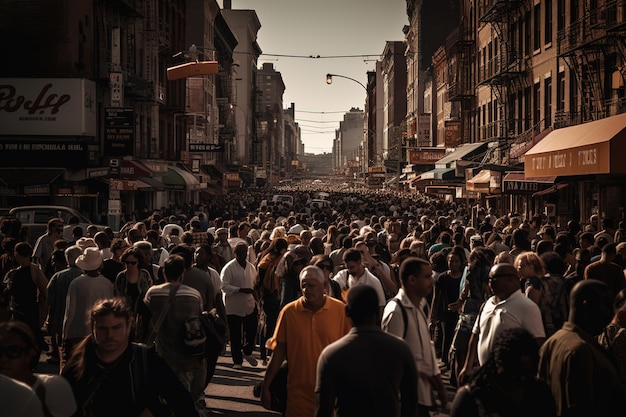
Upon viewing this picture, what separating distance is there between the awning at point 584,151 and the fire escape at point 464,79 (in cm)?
2698

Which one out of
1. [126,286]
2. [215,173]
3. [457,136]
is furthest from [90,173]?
[215,173]

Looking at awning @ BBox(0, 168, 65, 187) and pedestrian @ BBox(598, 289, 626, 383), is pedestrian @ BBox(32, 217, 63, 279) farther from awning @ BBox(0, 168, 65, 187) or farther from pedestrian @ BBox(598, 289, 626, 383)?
awning @ BBox(0, 168, 65, 187)

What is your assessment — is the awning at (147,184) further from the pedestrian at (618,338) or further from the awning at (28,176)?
the pedestrian at (618,338)

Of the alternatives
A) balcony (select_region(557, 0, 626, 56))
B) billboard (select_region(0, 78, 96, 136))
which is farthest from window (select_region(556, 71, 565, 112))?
billboard (select_region(0, 78, 96, 136))

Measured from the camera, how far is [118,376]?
561 centimetres

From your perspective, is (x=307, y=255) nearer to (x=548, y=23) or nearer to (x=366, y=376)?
(x=366, y=376)

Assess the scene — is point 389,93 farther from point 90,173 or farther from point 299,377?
point 299,377

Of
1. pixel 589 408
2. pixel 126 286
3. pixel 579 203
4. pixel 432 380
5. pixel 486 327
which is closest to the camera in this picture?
pixel 589 408

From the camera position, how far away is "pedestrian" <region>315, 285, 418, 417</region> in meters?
5.70

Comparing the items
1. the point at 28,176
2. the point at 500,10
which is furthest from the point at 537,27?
the point at 28,176

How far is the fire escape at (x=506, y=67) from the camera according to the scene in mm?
39906

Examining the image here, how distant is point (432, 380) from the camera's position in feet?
22.9

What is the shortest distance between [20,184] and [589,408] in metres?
33.4

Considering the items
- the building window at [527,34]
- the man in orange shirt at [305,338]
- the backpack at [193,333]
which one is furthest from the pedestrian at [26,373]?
the building window at [527,34]
